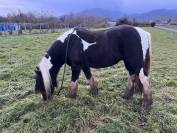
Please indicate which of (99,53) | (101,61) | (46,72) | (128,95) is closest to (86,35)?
(99,53)

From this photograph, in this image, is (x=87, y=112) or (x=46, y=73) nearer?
(x=87, y=112)

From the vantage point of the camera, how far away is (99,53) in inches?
193

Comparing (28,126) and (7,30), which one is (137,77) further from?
(7,30)

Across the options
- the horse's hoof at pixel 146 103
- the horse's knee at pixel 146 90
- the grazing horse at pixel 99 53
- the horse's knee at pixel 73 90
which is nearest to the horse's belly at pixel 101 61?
the grazing horse at pixel 99 53

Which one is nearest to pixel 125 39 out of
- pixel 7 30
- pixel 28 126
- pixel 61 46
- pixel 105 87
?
pixel 61 46

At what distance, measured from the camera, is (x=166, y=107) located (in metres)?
5.05

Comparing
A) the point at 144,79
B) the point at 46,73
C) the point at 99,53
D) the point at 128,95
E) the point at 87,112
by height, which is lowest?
the point at 87,112

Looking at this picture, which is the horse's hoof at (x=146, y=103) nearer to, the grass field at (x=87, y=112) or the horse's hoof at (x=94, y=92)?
the grass field at (x=87, y=112)

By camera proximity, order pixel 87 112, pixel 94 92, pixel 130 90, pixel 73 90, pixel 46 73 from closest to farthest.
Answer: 1. pixel 87 112
2. pixel 46 73
3. pixel 73 90
4. pixel 130 90
5. pixel 94 92

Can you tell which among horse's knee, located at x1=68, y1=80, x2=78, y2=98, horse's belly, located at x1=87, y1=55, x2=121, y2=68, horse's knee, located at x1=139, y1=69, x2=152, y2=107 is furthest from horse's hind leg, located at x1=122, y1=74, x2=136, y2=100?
horse's knee, located at x1=68, y1=80, x2=78, y2=98

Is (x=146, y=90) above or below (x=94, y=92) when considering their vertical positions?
above

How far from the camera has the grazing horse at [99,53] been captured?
484cm

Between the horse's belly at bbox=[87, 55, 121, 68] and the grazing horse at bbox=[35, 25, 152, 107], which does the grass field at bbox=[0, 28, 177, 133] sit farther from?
the horse's belly at bbox=[87, 55, 121, 68]

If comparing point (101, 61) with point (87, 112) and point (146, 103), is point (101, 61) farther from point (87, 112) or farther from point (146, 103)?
point (146, 103)
